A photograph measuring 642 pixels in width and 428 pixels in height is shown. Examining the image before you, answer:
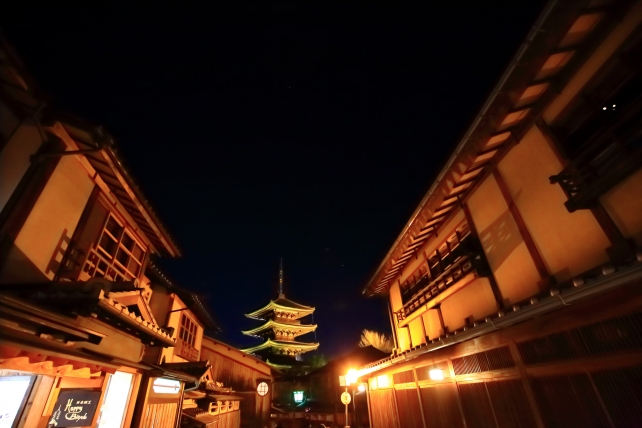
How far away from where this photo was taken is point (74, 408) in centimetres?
601

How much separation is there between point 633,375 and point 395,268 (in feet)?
34.2

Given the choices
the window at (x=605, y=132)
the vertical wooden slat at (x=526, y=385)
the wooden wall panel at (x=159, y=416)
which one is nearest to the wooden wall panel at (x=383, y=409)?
the vertical wooden slat at (x=526, y=385)

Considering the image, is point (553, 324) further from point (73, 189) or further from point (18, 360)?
point (73, 189)

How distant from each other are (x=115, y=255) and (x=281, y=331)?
4100 cm

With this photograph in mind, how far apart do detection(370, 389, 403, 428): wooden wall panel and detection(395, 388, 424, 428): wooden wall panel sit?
550 mm

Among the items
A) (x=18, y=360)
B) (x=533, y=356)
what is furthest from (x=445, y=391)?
(x=18, y=360)

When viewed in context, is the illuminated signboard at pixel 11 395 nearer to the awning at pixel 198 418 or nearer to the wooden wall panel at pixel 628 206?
the awning at pixel 198 418

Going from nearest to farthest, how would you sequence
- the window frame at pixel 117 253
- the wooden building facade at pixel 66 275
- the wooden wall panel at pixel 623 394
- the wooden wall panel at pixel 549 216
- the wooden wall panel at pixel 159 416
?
the wooden wall panel at pixel 623 394, the wooden building facade at pixel 66 275, the wooden wall panel at pixel 549 216, the window frame at pixel 117 253, the wooden wall panel at pixel 159 416

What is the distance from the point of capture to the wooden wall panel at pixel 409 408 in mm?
10719

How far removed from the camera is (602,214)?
4.98 metres

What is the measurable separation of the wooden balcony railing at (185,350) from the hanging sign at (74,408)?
10160 millimetres

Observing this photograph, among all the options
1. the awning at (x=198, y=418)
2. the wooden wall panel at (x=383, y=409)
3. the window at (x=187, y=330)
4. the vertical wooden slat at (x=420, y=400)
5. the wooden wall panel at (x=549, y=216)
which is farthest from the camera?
the window at (x=187, y=330)

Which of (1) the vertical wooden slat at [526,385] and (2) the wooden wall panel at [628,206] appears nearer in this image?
(2) the wooden wall panel at [628,206]

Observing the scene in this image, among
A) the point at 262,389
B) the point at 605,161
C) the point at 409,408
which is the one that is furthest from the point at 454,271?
the point at 262,389
